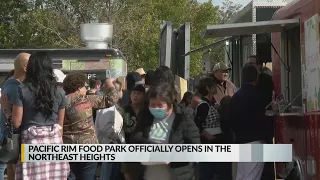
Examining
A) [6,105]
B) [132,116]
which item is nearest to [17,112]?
[6,105]

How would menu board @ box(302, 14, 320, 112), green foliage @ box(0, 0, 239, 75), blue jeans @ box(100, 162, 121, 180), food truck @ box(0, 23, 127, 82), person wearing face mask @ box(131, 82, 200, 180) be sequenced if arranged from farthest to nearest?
1. green foliage @ box(0, 0, 239, 75)
2. food truck @ box(0, 23, 127, 82)
3. blue jeans @ box(100, 162, 121, 180)
4. menu board @ box(302, 14, 320, 112)
5. person wearing face mask @ box(131, 82, 200, 180)

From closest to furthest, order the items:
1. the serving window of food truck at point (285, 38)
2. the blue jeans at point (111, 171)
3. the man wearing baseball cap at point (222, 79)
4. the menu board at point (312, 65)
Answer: the menu board at point (312, 65)
the serving window of food truck at point (285, 38)
the blue jeans at point (111, 171)
the man wearing baseball cap at point (222, 79)

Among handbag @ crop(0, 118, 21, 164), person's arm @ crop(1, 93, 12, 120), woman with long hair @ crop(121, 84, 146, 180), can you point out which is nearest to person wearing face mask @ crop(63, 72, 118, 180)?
woman with long hair @ crop(121, 84, 146, 180)

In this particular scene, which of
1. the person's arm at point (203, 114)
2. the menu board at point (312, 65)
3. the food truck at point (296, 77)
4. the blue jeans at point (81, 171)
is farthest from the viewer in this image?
the person's arm at point (203, 114)

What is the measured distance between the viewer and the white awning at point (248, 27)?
7.96 meters

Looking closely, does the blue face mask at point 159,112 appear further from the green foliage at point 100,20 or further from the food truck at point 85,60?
the green foliage at point 100,20

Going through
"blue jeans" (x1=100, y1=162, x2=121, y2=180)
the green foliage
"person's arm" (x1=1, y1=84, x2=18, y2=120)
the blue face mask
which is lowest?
"blue jeans" (x1=100, y1=162, x2=121, y2=180)

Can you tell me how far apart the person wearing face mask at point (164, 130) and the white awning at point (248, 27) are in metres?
1.68

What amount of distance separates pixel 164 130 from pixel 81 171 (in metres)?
1.78

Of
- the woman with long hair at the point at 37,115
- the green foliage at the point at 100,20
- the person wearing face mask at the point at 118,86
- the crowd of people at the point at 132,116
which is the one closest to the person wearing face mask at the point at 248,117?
the crowd of people at the point at 132,116

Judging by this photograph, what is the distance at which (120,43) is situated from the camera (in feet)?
107

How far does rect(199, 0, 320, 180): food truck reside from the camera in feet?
22.4

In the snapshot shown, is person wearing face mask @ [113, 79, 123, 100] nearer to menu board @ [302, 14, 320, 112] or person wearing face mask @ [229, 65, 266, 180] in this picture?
person wearing face mask @ [229, 65, 266, 180]

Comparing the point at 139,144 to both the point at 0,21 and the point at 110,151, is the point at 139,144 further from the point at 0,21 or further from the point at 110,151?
the point at 0,21
